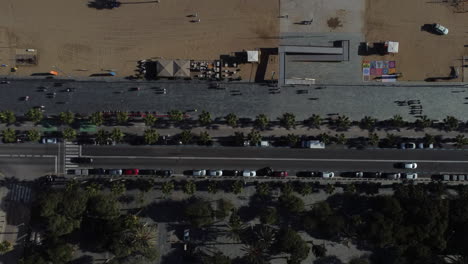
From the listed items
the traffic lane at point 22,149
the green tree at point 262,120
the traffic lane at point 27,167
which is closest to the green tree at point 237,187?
the green tree at point 262,120

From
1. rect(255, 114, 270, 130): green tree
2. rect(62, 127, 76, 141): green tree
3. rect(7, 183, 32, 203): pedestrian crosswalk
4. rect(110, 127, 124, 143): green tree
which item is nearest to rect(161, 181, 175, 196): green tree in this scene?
rect(110, 127, 124, 143): green tree

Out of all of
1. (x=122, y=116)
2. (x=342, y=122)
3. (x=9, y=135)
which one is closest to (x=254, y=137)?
(x=342, y=122)

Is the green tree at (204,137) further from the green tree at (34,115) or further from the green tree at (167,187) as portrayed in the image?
the green tree at (34,115)

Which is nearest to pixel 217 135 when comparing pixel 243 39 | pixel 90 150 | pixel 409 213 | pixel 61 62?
pixel 243 39

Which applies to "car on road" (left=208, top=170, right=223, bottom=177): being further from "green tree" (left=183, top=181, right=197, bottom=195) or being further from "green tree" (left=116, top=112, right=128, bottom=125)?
"green tree" (left=116, top=112, right=128, bottom=125)

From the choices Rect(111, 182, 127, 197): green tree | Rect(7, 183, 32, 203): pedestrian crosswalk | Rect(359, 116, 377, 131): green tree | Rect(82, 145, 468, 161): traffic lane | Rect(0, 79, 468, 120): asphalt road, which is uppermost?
Rect(0, 79, 468, 120): asphalt road
